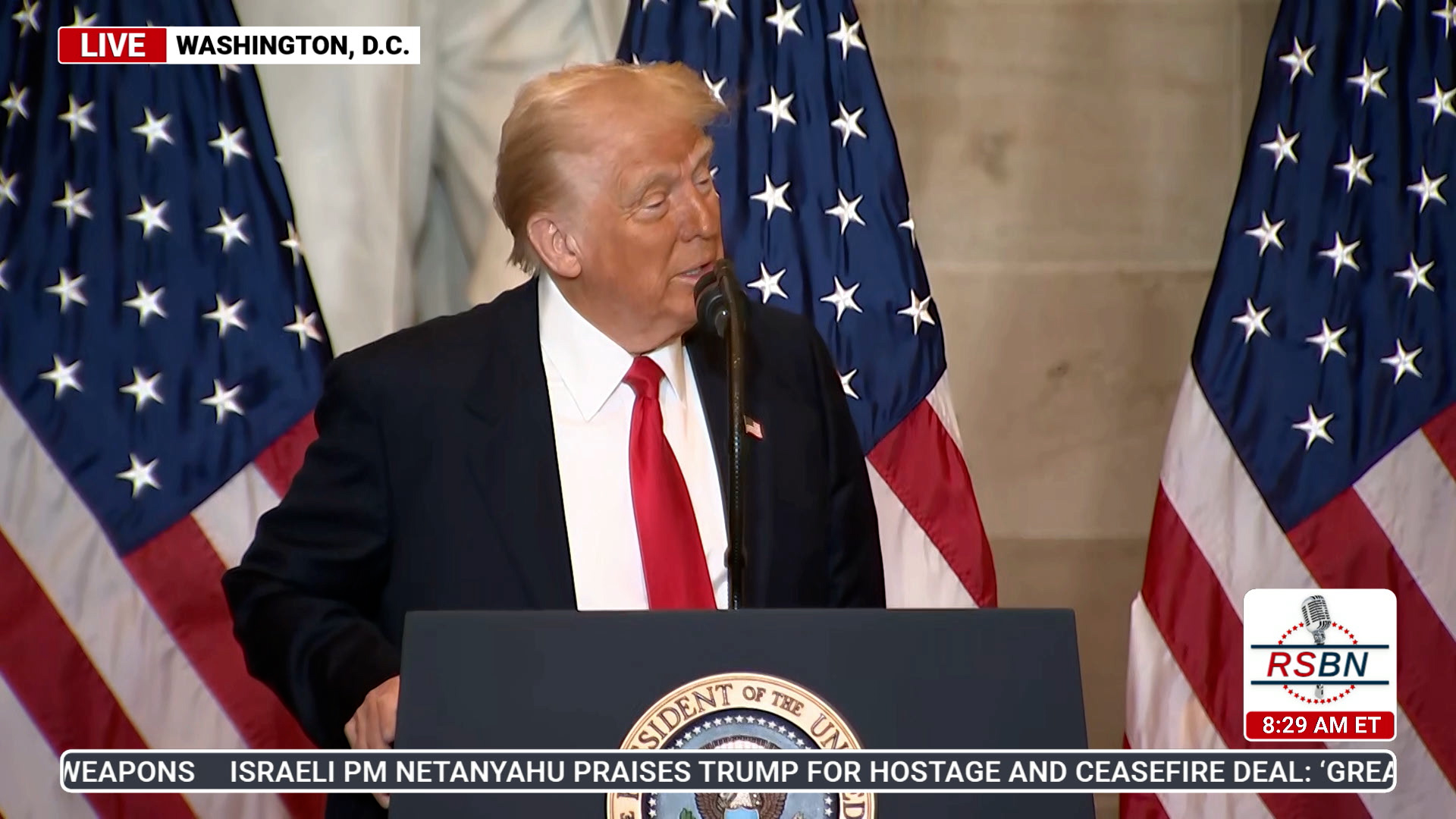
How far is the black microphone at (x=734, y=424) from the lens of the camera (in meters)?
1.50

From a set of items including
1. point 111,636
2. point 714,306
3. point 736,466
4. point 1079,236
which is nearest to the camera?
point 736,466

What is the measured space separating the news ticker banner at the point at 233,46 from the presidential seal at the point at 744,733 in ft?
7.45

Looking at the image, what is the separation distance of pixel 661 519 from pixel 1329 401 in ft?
6.14

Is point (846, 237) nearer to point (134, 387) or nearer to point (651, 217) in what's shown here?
point (651, 217)

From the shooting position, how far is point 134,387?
3080 mm

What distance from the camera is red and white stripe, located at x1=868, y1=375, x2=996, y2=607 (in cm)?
317

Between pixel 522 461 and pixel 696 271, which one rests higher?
pixel 696 271

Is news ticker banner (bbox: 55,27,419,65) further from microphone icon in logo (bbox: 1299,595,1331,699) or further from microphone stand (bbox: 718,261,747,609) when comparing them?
microphone icon in logo (bbox: 1299,595,1331,699)

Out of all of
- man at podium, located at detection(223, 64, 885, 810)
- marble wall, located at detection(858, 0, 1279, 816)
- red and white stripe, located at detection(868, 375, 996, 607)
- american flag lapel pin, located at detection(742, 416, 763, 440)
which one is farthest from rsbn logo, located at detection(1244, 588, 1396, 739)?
american flag lapel pin, located at detection(742, 416, 763, 440)

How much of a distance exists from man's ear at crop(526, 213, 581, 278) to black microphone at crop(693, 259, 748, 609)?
0.48m

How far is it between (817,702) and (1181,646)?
7.19 ft

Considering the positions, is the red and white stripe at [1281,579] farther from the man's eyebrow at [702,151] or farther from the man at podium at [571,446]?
the man's eyebrow at [702,151]

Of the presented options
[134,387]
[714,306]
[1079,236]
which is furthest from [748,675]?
[1079,236]

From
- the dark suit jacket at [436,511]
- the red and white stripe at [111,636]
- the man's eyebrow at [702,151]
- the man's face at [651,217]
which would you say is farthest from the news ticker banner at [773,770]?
the red and white stripe at [111,636]
